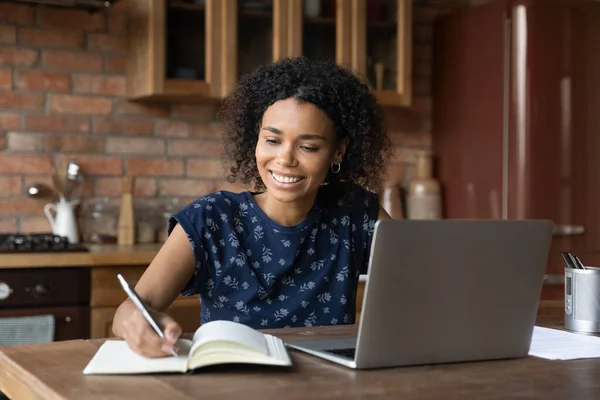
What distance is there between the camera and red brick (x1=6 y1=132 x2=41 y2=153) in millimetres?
3381

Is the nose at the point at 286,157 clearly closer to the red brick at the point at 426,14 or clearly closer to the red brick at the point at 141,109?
the red brick at the point at 141,109

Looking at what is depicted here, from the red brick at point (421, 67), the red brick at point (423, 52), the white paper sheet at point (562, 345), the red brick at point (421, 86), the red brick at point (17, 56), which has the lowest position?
the white paper sheet at point (562, 345)

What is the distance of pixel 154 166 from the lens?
3.64 meters

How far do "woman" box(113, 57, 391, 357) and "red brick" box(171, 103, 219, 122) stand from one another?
1.56 metres

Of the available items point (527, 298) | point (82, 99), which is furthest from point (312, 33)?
point (527, 298)

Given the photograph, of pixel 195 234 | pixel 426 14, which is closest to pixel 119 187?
pixel 426 14

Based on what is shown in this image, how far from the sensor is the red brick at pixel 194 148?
12.1ft

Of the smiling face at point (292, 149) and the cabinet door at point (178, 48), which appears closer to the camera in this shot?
the smiling face at point (292, 149)

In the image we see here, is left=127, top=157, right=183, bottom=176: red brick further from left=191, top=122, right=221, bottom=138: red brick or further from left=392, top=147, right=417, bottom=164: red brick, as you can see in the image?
left=392, top=147, right=417, bottom=164: red brick

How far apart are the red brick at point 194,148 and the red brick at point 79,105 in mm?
300

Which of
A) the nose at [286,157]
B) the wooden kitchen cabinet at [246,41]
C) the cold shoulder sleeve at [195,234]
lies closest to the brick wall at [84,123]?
the wooden kitchen cabinet at [246,41]

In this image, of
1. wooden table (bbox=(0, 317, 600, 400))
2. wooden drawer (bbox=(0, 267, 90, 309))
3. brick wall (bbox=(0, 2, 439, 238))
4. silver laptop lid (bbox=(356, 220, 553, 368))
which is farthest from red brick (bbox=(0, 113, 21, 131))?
silver laptop lid (bbox=(356, 220, 553, 368))

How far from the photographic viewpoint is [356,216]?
2.13 metres

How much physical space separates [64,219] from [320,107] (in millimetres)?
1723
